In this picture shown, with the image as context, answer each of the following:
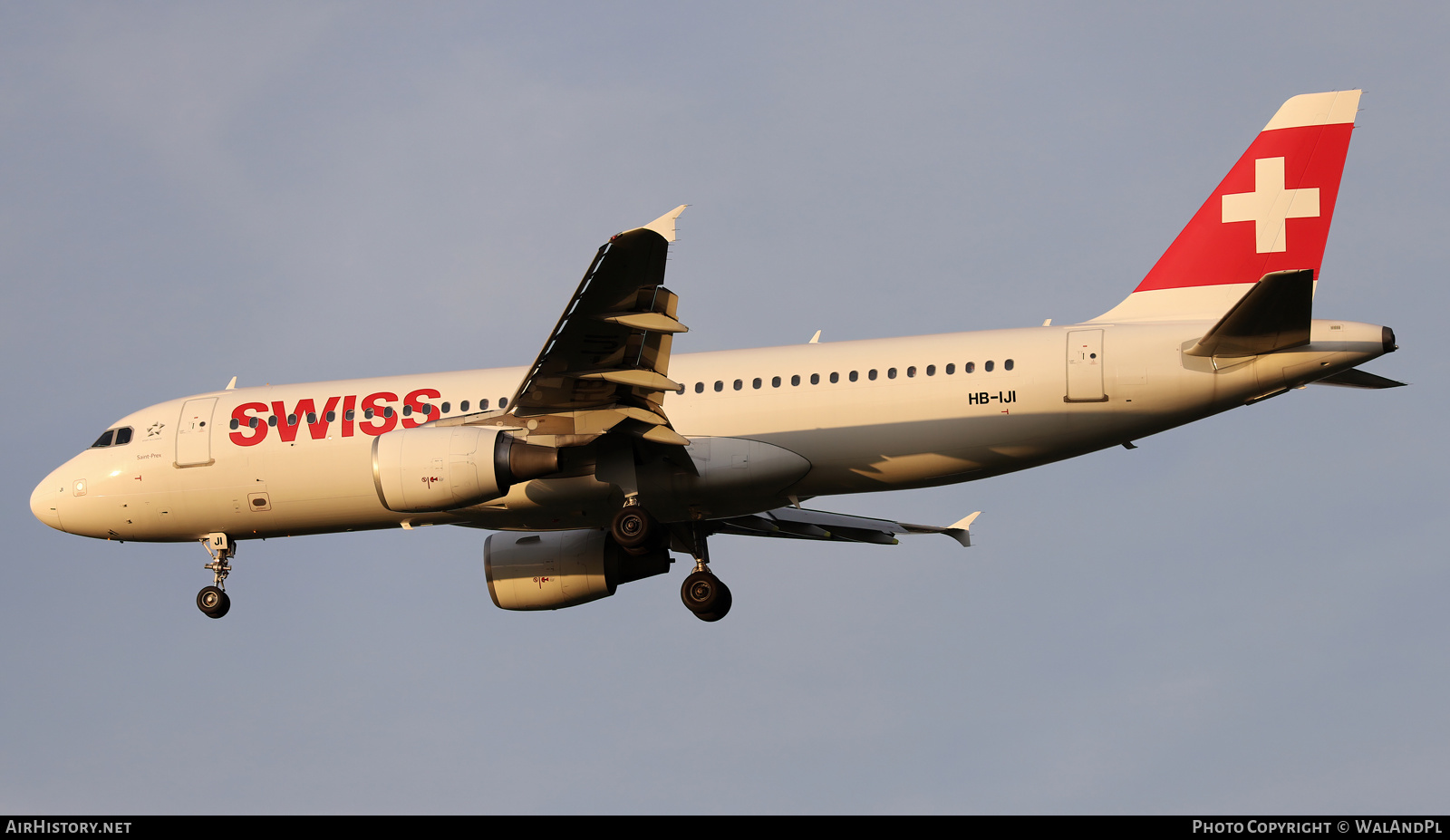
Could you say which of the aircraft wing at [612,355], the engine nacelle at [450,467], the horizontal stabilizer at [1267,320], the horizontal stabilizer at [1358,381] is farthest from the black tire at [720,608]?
the horizontal stabilizer at [1358,381]

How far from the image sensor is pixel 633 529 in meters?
22.4

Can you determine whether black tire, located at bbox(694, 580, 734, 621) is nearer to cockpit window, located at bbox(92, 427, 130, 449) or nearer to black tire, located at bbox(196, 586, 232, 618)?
black tire, located at bbox(196, 586, 232, 618)

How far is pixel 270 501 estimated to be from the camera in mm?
24594

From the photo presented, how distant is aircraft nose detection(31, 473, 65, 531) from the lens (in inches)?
1025

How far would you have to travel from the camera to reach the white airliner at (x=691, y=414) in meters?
21.2

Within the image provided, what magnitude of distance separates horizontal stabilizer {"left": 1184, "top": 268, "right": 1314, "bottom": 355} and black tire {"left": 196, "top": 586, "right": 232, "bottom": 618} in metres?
16.5

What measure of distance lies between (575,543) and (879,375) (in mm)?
6915

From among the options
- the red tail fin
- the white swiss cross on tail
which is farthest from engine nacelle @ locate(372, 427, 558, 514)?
the white swiss cross on tail

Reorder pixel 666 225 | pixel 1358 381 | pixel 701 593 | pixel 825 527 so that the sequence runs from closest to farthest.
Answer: pixel 666 225 → pixel 1358 381 → pixel 701 593 → pixel 825 527

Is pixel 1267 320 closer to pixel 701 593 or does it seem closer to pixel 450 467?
pixel 701 593

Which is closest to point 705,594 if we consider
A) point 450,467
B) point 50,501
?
point 450,467

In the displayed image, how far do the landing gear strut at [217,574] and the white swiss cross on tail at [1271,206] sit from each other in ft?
57.2

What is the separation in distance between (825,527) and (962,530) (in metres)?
2.60

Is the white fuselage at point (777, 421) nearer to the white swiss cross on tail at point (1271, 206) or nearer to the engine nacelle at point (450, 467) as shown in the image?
the engine nacelle at point (450, 467)
